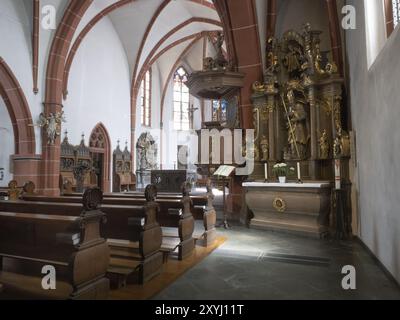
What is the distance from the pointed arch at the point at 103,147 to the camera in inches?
506

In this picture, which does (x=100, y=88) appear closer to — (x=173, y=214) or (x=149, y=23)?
(x=149, y=23)

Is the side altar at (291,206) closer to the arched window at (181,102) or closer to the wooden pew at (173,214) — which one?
the wooden pew at (173,214)

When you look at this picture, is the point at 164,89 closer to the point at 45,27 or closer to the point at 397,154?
the point at 45,27

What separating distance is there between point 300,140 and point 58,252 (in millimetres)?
5619

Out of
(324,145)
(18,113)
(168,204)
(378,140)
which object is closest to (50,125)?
(18,113)

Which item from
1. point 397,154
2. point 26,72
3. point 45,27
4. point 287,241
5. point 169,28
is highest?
point 169,28

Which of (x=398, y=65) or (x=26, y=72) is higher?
(x=26, y=72)

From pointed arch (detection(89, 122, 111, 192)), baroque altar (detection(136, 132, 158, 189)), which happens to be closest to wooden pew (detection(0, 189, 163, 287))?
pointed arch (detection(89, 122, 111, 192))

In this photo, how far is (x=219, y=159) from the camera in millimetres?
7902

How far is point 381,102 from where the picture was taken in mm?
3809

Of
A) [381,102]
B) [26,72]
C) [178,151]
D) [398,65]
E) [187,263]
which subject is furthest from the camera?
[178,151]
